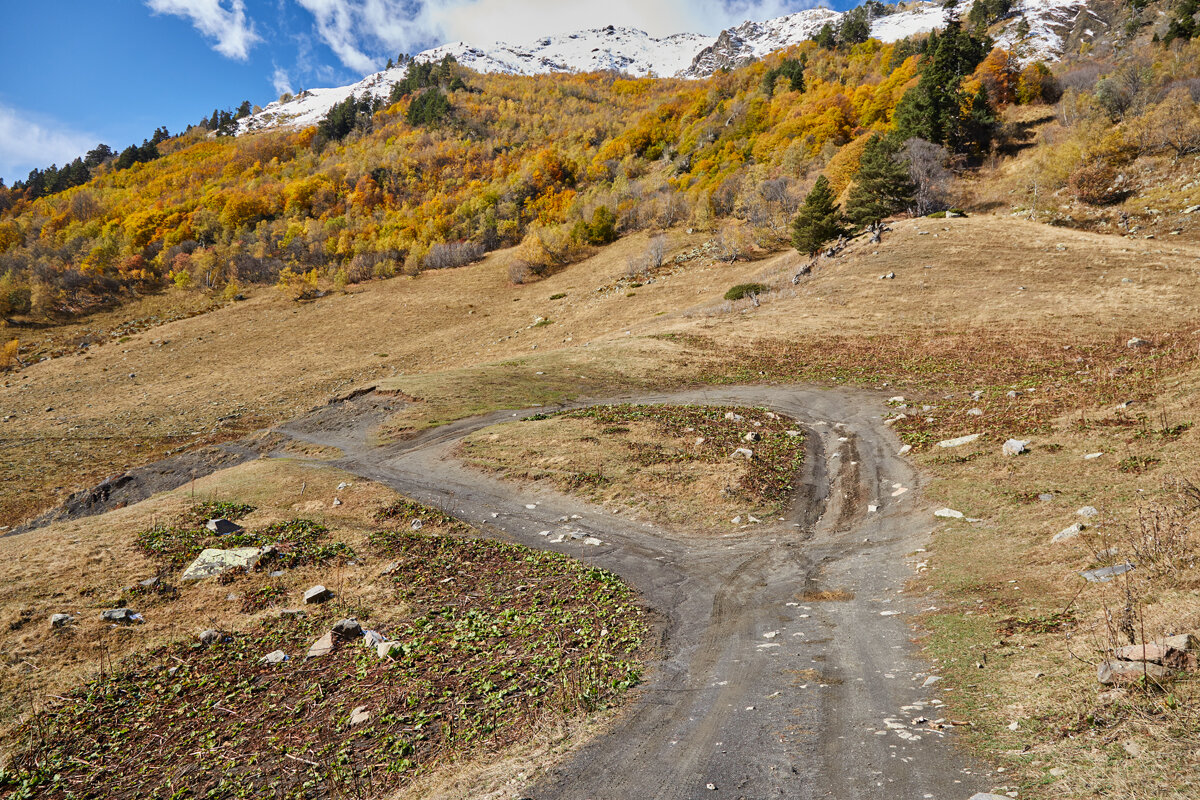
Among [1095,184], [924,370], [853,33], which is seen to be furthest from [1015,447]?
[853,33]

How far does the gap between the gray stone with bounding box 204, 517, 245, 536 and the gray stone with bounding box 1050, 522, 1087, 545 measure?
2137cm

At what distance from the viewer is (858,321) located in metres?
42.6

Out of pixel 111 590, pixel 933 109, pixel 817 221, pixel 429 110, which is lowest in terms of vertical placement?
pixel 111 590

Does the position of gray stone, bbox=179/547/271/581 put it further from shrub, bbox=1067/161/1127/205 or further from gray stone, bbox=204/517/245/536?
shrub, bbox=1067/161/1127/205

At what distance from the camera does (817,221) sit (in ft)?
194

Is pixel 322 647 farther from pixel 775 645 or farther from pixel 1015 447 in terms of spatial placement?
pixel 1015 447

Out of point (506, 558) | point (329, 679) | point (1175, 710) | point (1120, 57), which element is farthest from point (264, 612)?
point (1120, 57)

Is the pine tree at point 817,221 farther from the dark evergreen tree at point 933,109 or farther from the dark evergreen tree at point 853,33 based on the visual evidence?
the dark evergreen tree at point 853,33

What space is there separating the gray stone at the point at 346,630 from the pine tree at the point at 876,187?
2598 inches

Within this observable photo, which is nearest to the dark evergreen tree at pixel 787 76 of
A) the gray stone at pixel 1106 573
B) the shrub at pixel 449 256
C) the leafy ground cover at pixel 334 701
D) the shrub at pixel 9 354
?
the shrub at pixel 449 256

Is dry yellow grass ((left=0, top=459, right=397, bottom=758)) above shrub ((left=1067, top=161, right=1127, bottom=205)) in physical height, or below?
below

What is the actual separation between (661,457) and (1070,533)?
41.3 feet

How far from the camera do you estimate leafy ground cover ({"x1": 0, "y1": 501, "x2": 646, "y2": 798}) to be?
25.5 ft

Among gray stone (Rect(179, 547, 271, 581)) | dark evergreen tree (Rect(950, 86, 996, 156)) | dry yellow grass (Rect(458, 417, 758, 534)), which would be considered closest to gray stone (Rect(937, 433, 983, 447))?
dry yellow grass (Rect(458, 417, 758, 534))
